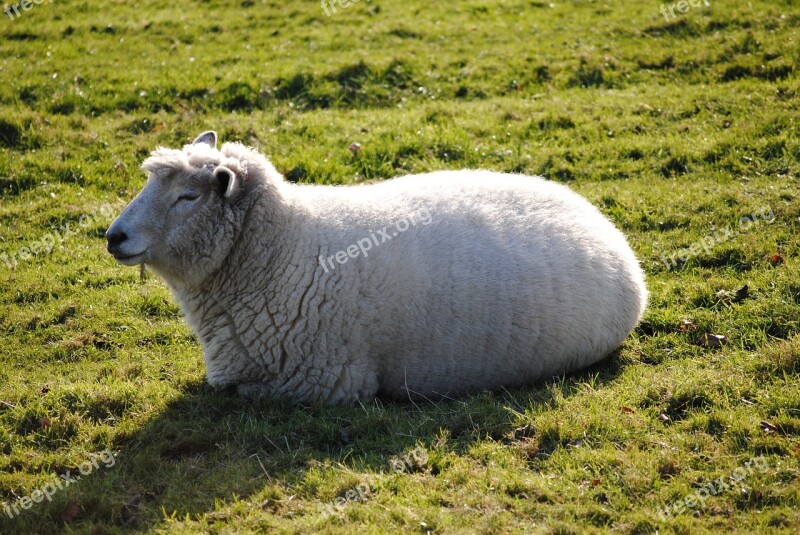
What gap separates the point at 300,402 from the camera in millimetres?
6207


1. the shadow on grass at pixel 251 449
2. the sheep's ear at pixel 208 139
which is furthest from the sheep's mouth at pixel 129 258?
the sheep's ear at pixel 208 139

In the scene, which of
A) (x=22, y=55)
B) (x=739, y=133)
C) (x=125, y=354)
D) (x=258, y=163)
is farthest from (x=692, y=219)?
(x=22, y=55)

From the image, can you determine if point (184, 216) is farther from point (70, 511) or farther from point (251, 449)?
point (70, 511)

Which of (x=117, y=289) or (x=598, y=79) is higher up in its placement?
(x=598, y=79)

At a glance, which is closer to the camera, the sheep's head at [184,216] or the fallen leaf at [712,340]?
the sheep's head at [184,216]

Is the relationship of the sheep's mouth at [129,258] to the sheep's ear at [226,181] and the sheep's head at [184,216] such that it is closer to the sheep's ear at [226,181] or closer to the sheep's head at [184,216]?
the sheep's head at [184,216]

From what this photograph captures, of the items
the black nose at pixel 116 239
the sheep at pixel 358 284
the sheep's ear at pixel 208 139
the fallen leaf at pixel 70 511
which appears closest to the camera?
the fallen leaf at pixel 70 511

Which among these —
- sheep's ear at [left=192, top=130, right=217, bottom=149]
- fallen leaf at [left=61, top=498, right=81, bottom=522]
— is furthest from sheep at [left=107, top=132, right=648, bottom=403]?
fallen leaf at [left=61, top=498, right=81, bottom=522]

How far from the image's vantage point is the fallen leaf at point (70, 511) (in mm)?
4883

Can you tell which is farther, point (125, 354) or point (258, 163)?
point (125, 354)

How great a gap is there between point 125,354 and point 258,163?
2099mm

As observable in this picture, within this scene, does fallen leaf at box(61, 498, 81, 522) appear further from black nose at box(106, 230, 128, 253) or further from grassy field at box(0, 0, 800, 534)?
black nose at box(106, 230, 128, 253)

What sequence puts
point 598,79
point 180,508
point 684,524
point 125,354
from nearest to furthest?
point 684,524 → point 180,508 → point 125,354 → point 598,79

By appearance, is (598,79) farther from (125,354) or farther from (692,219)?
(125,354)
